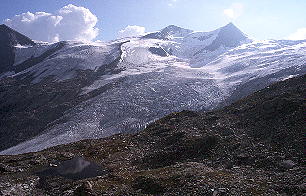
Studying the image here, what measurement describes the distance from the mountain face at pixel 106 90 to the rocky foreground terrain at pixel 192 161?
37890mm

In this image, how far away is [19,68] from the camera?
577ft

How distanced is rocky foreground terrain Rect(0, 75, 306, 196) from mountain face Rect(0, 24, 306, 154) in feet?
124

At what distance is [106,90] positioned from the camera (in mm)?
108625

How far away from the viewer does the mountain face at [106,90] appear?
274 ft

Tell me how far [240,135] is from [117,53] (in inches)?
5682

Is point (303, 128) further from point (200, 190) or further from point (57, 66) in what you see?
point (57, 66)

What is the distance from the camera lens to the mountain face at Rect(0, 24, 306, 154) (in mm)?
83438

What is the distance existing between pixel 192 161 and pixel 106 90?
81.8 meters

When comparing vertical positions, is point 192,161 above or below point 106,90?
below

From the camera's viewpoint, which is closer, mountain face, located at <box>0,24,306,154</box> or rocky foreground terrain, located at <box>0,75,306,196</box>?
rocky foreground terrain, located at <box>0,75,306,196</box>

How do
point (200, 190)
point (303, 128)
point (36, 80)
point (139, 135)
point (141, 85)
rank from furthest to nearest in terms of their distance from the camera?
1. point (36, 80)
2. point (141, 85)
3. point (139, 135)
4. point (303, 128)
5. point (200, 190)

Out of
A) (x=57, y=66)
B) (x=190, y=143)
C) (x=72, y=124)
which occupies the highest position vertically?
(x=57, y=66)

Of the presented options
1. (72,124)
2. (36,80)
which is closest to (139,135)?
(72,124)

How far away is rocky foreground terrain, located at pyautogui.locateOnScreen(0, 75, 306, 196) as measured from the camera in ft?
74.0
